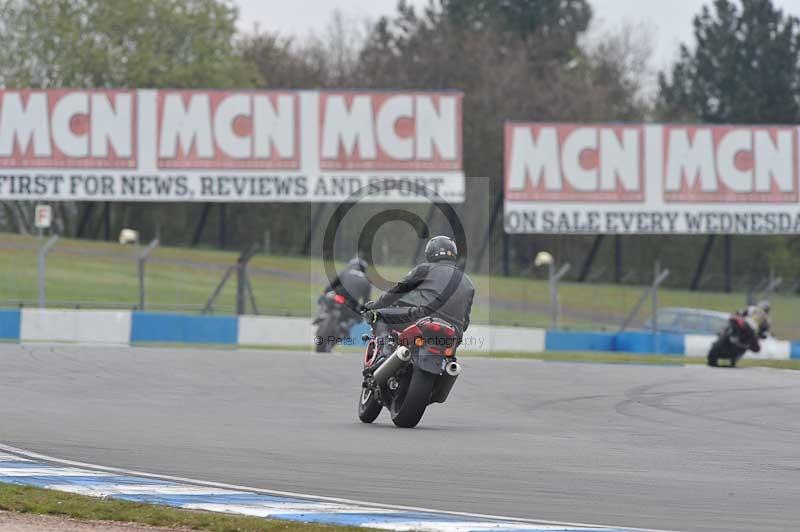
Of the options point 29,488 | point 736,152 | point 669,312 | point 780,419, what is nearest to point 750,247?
point 736,152

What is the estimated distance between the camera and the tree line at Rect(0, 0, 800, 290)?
6022 centimetres

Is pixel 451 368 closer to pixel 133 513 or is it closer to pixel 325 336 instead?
pixel 133 513

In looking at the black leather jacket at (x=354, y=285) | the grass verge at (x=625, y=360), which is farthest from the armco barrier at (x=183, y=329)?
the black leather jacket at (x=354, y=285)

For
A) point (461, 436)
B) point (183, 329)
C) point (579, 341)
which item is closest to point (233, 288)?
point (183, 329)

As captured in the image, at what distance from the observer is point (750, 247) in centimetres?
7119

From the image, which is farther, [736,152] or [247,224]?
[247,224]

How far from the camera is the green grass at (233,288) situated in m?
36.4

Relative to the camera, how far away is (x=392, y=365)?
12.5 meters

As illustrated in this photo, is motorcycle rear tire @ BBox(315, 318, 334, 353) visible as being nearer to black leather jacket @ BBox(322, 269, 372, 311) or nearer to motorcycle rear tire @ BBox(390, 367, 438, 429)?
black leather jacket @ BBox(322, 269, 372, 311)

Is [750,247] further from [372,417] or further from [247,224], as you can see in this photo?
[372,417]

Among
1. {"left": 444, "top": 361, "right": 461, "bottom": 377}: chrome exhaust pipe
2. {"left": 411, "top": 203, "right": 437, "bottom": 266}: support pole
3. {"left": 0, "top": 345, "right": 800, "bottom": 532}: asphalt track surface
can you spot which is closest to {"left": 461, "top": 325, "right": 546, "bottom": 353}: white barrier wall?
{"left": 411, "top": 203, "right": 437, "bottom": 266}: support pole

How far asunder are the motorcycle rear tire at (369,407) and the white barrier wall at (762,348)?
19.4 m

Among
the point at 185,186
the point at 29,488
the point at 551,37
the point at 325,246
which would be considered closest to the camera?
the point at 29,488

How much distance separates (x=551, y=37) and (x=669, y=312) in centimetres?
5122
